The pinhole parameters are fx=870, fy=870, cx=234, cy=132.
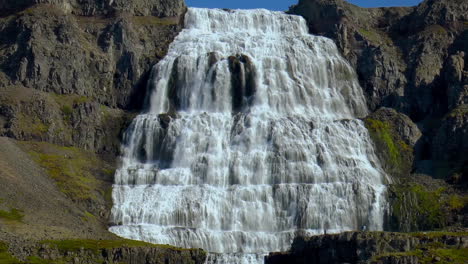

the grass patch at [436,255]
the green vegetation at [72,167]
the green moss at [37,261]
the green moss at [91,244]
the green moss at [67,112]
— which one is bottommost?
the green moss at [37,261]

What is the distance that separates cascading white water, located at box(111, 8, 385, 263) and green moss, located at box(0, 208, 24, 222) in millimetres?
16323

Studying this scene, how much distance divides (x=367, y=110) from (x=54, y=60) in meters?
68.6

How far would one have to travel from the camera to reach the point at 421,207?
502 ft

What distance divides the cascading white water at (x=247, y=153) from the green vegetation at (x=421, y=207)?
3.51m

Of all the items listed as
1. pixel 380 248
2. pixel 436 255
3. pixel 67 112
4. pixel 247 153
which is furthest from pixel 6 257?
pixel 67 112

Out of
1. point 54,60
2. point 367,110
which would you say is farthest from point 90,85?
point 367,110

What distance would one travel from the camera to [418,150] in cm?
17638

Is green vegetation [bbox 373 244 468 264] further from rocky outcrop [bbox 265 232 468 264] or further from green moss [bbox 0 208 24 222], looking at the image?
green moss [bbox 0 208 24 222]

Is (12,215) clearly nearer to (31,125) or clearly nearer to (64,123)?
(31,125)

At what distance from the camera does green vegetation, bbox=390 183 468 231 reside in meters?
151

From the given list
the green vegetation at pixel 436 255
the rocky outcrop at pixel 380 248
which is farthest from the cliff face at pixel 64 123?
the green vegetation at pixel 436 255

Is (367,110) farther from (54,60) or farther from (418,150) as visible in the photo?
(54,60)

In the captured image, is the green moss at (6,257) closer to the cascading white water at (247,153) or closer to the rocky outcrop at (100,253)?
the rocky outcrop at (100,253)

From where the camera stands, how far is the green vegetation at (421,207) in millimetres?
150750
